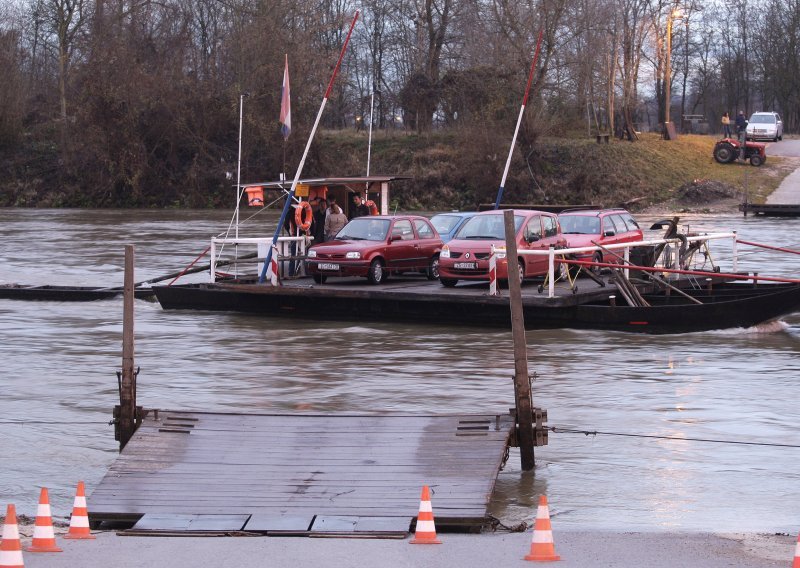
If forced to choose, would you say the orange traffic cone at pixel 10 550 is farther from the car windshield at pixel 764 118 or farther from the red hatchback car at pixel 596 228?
the car windshield at pixel 764 118

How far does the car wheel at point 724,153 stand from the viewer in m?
64.4

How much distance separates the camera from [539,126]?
211ft

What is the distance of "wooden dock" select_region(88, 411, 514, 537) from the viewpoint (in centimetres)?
914

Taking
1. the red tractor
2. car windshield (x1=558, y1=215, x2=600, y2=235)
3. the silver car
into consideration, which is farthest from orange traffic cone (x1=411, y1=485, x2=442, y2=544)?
the silver car

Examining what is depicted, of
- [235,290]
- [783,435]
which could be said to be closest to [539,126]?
[235,290]

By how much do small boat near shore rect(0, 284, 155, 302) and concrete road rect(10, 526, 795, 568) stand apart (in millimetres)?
18674

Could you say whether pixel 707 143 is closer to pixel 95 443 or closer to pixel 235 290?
pixel 235 290

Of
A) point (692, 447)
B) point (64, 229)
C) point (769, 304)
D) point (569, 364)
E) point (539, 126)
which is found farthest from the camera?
point (539, 126)

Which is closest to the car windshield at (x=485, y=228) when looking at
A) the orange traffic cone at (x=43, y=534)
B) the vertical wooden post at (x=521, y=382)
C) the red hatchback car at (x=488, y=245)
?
the red hatchback car at (x=488, y=245)

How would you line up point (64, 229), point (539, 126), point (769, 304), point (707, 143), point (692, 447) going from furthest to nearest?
point (707, 143)
point (539, 126)
point (64, 229)
point (769, 304)
point (692, 447)

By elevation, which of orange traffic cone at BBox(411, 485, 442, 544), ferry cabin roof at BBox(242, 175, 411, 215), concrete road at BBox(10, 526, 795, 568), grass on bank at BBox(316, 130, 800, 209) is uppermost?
grass on bank at BBox(316, 130, 800, 209)

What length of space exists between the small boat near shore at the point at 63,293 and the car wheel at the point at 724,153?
1735 inches

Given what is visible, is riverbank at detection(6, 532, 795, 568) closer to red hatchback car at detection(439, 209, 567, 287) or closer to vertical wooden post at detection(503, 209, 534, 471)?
vertical wooden post at detection(503, 209, 534, 471)

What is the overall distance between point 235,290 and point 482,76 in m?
45.2
